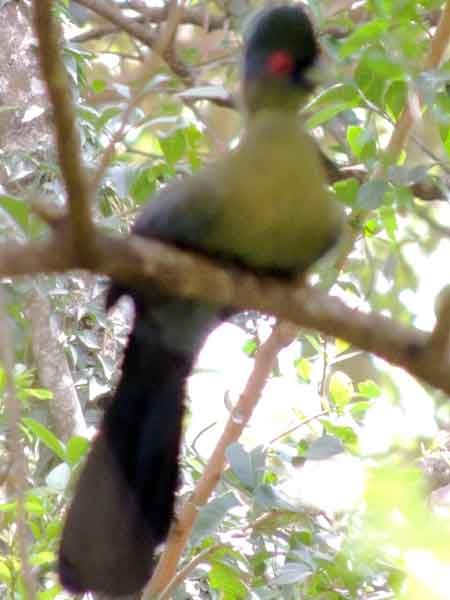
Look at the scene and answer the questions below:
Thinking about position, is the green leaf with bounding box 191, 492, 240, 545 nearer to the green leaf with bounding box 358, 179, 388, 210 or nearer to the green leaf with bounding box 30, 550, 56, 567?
the green leaf with bounding box 30, 550, 56, 567

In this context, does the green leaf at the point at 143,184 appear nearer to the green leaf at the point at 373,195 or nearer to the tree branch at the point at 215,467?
the tree branch at the point at 215,467

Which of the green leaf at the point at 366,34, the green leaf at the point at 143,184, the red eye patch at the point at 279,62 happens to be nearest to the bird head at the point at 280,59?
the red eye patch at the point at 279,62

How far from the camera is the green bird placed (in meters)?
1.71

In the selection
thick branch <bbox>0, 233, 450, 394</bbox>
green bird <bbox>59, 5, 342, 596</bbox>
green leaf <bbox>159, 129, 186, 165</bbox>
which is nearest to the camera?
thick branch <bbox>0, 233, 450, 394</bbox>

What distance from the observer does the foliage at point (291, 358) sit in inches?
73.5

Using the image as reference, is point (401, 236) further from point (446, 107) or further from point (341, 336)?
point (341, 336)

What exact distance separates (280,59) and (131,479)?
2.43ft

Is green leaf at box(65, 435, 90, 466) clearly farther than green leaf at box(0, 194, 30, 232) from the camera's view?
Yes

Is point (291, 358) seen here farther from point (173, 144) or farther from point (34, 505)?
point (34, 505)

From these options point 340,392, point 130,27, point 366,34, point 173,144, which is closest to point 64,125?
point 366,34

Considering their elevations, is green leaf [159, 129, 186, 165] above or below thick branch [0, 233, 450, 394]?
below

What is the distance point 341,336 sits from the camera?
1.52 metres

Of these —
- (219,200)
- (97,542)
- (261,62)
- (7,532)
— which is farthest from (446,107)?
(7,532)

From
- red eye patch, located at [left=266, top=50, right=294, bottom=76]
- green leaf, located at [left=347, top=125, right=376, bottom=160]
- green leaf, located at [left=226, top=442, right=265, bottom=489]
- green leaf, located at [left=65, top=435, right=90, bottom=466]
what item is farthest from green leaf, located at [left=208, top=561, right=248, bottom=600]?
red eye patch, located at [left=266, top=50, right=294, bottom=76]
